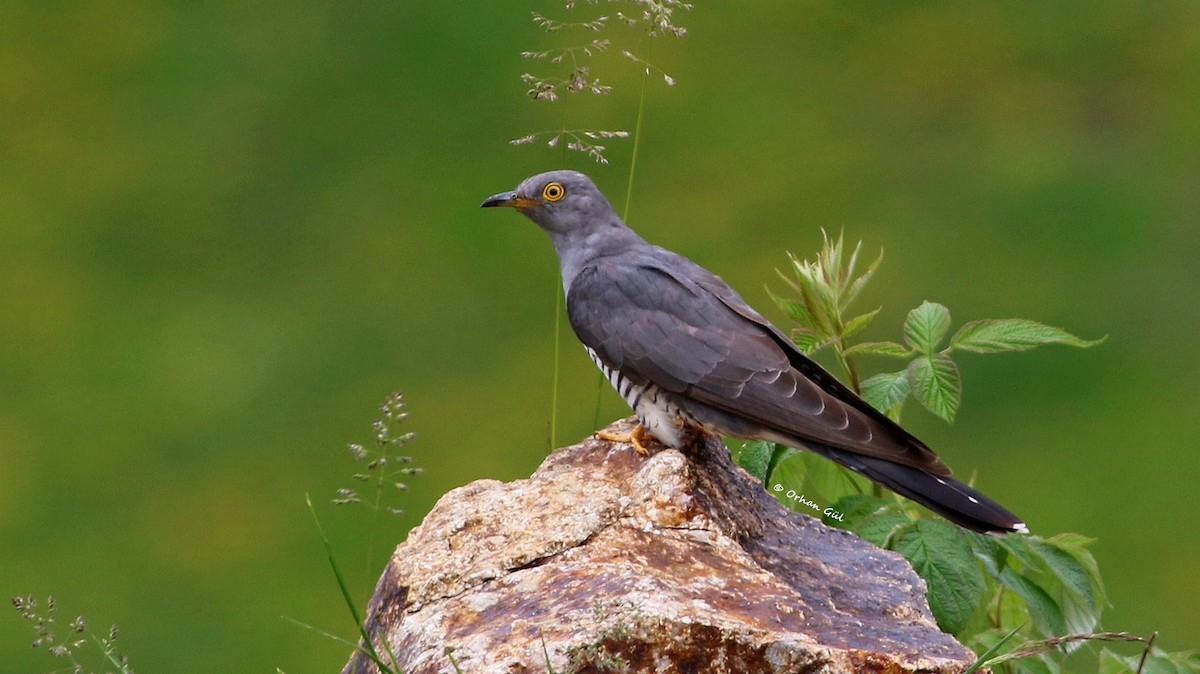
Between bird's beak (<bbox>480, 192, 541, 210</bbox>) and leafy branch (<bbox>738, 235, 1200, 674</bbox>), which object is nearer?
leafy branch (<bbox>738, 235, 1200, 674</bbox>)

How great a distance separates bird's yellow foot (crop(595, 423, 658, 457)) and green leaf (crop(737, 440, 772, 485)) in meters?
0.22

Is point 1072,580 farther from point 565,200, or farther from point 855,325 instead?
point 565,200

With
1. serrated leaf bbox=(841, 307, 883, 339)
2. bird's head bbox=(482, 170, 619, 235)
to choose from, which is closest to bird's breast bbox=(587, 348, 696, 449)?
serrated leaf bbox=(841, 307, 883, 339)

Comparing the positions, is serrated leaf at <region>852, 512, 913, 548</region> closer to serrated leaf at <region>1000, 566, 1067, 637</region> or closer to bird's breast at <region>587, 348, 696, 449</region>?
serrated leaf at <region>1000, 566, 1067, 637</region>

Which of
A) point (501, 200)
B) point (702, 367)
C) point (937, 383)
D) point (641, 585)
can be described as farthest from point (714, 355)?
point (641, 585)

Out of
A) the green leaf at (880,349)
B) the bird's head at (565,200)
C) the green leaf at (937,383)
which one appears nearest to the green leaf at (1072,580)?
the green leaf at (937,383)

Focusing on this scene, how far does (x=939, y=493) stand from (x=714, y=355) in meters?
0.67

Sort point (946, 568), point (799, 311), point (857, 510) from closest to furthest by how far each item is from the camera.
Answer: point (946, 568) < point (857, 510) < point (799, 311)

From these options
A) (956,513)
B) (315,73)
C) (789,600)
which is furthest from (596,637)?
(315,73)

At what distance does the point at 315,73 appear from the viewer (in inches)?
302

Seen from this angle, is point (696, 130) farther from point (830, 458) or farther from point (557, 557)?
point (557, 557)

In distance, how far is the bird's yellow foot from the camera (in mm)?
Answer: 3624

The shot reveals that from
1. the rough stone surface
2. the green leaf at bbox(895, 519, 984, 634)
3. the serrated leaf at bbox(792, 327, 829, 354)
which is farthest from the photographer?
the serrated leaf at bbox(792, 327, 829, 354)

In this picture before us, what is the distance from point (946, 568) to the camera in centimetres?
329
